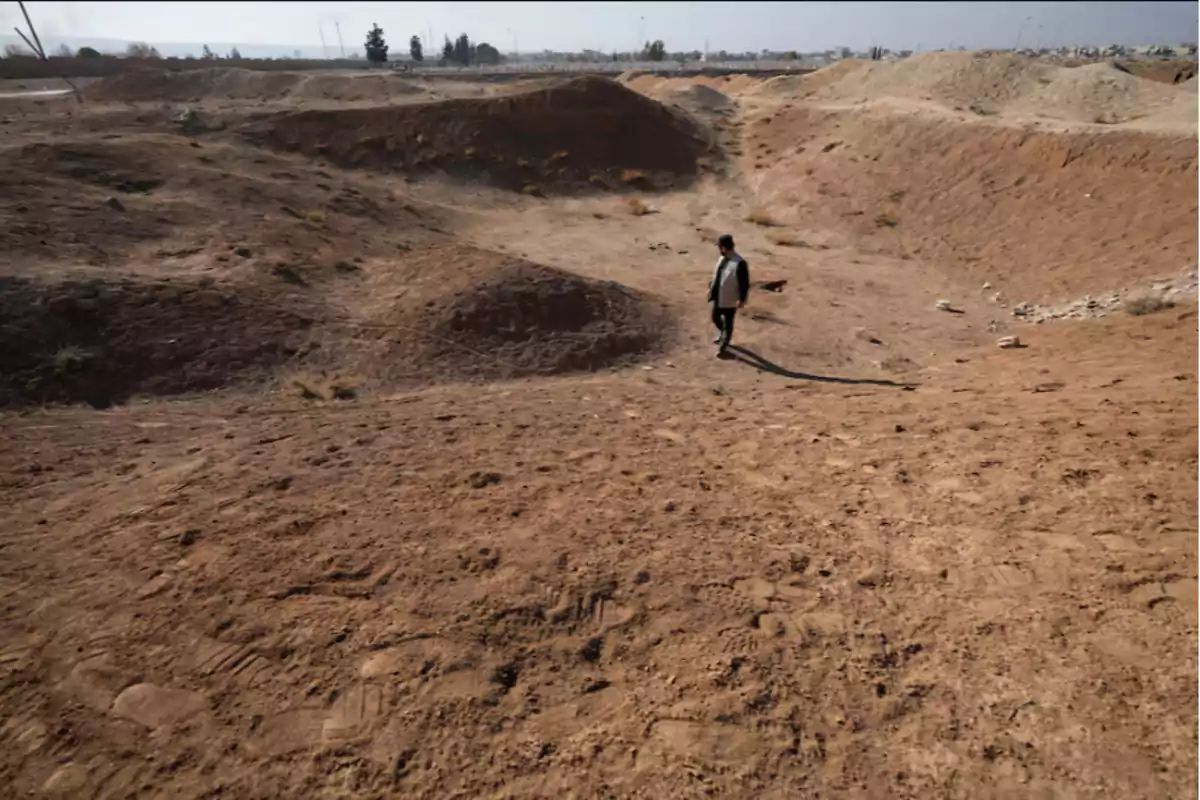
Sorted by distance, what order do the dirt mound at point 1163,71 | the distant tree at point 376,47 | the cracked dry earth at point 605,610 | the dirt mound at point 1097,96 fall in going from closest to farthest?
the cracked dry earth at point 605,610
the dirt mound at point 1097,96
the dirt mound at point 1163,71
the distant tree at point 376,47

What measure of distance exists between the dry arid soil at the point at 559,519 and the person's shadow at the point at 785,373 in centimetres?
10

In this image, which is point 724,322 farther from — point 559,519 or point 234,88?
point 234,88

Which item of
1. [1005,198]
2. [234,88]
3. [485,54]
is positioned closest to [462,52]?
[485,54]

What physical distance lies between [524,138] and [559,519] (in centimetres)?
2293

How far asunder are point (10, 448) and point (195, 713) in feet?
13.8

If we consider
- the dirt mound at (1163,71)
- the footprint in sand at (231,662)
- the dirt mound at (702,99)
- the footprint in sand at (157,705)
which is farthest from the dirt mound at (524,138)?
the dirt mound at (1163,71)

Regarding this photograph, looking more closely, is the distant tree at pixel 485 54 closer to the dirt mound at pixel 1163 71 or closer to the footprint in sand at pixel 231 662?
the dirt mound at pixel 1163 71

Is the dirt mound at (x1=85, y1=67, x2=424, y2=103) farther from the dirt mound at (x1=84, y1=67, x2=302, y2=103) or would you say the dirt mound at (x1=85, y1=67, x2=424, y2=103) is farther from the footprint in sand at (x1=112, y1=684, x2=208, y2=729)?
the footprint in sand at (x1=112, y1=684, x2=208, y2=729)

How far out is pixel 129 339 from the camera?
8.11 metres

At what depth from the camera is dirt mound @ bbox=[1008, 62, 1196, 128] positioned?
840 inches

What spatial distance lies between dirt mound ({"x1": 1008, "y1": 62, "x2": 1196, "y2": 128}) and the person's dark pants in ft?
60.9

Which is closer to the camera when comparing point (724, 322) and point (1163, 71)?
point (724, 322)

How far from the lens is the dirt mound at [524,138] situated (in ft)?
73.4

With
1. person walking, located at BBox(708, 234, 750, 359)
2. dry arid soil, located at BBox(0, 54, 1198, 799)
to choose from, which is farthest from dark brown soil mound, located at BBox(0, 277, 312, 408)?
person walking, located at BBox(708, 234, 750, 359)
